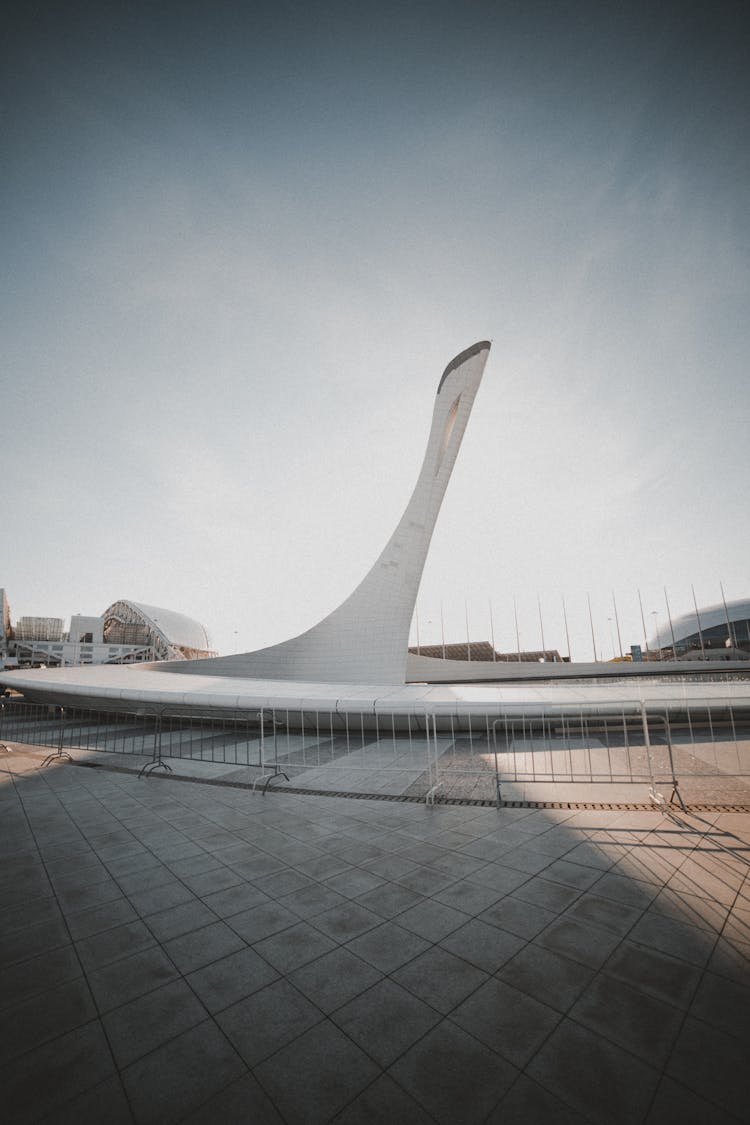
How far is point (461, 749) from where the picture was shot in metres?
8.94

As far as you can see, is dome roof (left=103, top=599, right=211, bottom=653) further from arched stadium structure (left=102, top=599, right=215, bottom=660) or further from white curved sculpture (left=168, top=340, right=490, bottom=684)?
white curved sculpture (left=168, top=340, right=490, bottom=684)

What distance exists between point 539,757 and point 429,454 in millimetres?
12751

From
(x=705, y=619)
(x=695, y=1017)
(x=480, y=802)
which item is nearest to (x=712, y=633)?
(x=705, y=619)

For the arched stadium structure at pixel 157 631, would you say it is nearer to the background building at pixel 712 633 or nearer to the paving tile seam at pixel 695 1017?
the background building at pixel 712 633

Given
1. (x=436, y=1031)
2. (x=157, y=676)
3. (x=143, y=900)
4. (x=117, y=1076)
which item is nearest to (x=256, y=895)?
(x=143, y=900)

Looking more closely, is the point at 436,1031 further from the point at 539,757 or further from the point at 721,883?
the point at 539,757

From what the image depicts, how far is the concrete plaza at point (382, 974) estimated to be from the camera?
1.94 metres

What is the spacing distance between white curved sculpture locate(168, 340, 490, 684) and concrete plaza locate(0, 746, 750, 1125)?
12.5 meters

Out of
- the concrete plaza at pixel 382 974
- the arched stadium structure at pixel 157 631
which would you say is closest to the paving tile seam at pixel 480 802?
the concrete plaza at pixel 382 974

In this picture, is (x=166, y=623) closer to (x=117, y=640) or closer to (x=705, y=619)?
(x=117, y=640)

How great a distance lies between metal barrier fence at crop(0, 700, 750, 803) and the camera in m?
6.48

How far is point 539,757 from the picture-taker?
8.21m

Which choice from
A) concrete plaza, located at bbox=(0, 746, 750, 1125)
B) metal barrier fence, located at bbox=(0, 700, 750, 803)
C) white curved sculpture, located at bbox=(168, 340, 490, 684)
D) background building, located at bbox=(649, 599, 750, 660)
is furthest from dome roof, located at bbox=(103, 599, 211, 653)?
concrete plaza, located at bbox=(0, 746, 750, 1125)

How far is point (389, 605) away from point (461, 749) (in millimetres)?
9291
